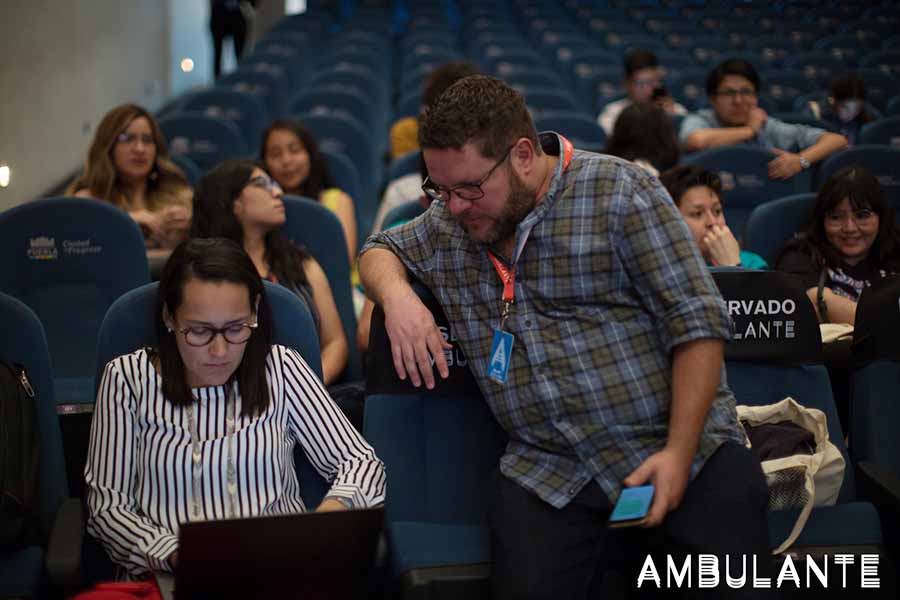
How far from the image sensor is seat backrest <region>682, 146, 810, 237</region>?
13.5ft

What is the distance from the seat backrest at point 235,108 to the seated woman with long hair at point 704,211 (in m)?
3.72

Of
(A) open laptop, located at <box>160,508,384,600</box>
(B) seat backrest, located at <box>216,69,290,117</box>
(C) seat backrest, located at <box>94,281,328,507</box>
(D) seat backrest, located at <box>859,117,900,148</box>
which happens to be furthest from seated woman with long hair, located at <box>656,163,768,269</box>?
(B) seat backrest, located at <box>216,69,290,117</box>

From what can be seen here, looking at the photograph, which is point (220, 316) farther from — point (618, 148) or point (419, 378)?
point (618, 148)

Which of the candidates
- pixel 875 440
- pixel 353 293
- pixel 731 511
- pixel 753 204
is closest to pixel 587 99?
pixel 753 204

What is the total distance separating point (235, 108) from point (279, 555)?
5163 millimetres

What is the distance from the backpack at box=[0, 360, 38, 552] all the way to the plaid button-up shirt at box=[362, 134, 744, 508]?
873 millimetres

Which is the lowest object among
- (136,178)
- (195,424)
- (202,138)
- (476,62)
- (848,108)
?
(195,424)

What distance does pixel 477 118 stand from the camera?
1.78 m

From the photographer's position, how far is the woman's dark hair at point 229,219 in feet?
9.62

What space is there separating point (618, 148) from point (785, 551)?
225cm

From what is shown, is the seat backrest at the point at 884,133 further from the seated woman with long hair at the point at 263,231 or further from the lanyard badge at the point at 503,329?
the lanyard badge at the point at 503,329

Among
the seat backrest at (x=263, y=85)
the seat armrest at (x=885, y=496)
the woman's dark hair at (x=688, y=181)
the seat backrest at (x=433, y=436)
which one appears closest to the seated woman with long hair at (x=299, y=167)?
the woman's dark hair at (x=688, y=181)

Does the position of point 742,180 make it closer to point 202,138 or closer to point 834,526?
point 834,526

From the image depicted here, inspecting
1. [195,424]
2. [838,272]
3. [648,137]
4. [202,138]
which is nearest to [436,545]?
[195,424]
